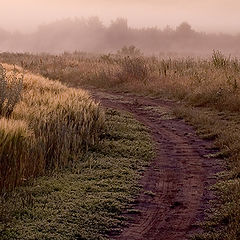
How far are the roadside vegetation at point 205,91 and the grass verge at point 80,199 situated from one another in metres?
1.50

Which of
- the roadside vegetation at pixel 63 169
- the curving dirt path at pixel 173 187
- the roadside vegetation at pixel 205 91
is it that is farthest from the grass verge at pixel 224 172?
A: the roadside vegetation at pixel 63 169

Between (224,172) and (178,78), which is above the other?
(178,78)

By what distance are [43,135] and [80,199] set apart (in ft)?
6.90

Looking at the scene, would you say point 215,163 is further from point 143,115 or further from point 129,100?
point 129,100

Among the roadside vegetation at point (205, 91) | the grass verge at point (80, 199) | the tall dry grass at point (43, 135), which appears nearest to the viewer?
the grass verge at point (80, 199)

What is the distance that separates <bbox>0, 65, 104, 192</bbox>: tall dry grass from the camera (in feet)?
24.5

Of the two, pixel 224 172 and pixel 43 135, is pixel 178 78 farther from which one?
pixel 43 135

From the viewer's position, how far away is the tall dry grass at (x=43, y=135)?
7.45 metres

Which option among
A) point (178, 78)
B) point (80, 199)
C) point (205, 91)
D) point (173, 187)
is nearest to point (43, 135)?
point (80, 199)

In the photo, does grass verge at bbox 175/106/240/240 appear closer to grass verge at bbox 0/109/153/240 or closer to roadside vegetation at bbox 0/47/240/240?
roadside vegetation at bbox 0/47/240/240

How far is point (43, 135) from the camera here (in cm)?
873

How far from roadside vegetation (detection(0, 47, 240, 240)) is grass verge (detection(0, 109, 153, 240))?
150 cm

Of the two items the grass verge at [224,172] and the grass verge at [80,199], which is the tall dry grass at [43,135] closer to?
the grass verge at [80,199]

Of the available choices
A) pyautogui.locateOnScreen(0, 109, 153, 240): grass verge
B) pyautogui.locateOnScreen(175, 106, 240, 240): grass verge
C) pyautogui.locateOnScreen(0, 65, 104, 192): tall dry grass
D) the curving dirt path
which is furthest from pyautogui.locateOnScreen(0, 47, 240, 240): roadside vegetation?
pyautogui.locateOnScreen(0, 65, 104, 192): tall dry grass
